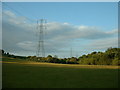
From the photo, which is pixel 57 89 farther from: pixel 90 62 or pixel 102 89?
pixel 90 62

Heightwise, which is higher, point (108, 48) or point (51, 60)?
point (108, 48)

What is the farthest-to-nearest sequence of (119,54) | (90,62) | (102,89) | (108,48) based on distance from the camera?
(108,48)
(90,62)
(119,54)
(102,89)

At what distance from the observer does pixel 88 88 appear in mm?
8234

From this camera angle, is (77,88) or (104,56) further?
(104,56)

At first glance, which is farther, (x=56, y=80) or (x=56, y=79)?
(x=56, y=79)

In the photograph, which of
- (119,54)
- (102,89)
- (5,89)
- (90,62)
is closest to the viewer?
(5,89)

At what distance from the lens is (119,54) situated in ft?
152

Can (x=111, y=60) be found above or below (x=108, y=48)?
below

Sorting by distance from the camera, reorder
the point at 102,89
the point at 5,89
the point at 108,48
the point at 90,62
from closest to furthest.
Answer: the point at 5,89 < the point at 102,89 < the point at 90,62 < the point at 108,48

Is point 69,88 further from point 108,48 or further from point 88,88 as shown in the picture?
point 108,48

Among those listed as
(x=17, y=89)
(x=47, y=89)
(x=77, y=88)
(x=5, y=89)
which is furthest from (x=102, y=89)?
(x=5, y=89)

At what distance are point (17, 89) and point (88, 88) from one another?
391 cm

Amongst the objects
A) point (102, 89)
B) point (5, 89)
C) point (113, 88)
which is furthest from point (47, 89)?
point (113, 88)

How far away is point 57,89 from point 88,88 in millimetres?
1798
